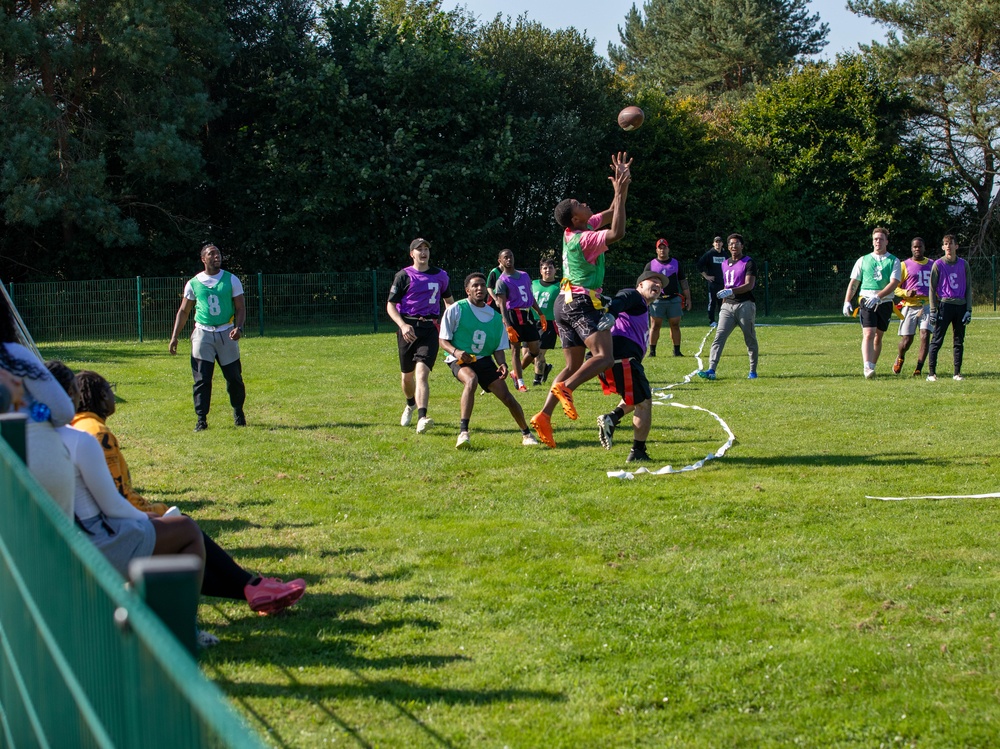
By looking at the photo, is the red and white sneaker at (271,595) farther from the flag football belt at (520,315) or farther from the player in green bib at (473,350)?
the flag football belt at (520,315)

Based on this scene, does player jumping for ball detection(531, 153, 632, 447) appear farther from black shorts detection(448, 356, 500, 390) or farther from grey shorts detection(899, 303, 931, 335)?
grey shorts detection(899, 303, 931, 335)

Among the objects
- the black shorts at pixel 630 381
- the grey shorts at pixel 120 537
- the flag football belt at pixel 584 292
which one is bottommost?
the grey shorts at pixel 120 537

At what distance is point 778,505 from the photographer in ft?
24.3

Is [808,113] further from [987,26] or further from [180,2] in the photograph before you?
[180,2]

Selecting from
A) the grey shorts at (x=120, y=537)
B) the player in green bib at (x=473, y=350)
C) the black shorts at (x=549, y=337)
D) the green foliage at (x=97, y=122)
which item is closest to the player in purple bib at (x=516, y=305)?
the black shorts at (x=549, y=337)

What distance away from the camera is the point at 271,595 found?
5246 millimetres

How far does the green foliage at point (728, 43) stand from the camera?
54156 millimetres

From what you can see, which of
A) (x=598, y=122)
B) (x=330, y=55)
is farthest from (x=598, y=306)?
(x=598, y=122)

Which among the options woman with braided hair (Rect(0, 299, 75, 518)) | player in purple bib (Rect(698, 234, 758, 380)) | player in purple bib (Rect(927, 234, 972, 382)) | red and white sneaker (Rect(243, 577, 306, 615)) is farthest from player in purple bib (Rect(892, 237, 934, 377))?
woman with braided hair (Rect(0, 299, 75, 518))

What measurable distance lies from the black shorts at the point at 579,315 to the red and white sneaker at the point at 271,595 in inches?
181

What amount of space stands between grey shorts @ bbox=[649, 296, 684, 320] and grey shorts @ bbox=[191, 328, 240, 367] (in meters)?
8.68

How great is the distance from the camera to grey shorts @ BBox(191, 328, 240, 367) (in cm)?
1141

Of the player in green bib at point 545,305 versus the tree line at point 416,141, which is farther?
the tree line at point 416,141

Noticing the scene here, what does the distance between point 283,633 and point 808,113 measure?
3662 cm
